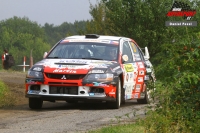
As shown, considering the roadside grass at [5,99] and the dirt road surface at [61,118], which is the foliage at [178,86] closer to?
the dirt road surface at [61,118]

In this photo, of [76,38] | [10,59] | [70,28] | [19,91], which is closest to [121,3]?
[10,59]

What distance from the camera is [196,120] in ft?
30.0

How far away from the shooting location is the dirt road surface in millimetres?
10734

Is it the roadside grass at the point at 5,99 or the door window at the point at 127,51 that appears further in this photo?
the door window at the point at 127,51

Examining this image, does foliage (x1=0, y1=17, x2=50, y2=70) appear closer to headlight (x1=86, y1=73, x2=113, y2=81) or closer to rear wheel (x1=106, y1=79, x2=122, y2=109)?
rear wheel (x1=106, y1=79, x2=122, y2=109)

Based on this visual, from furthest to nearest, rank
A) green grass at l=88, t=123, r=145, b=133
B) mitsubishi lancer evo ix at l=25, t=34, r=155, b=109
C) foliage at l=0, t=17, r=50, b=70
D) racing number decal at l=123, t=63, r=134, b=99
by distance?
1. foliage at l=0, t=17, r=50, b=70
2. racing number decal at l=123, t=63, r=134, b=99
3. mitsubishi lancer evo ix at l=25, t=34, r=155, b=109
4. green grass at l=88, t=123, r=145, b=133

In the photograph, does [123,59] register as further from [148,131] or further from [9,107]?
[148,131]

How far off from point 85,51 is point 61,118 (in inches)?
124

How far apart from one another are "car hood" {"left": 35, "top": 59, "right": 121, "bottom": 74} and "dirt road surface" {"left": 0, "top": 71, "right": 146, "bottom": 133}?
30.4 inches

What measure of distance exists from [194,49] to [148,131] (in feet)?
4.08

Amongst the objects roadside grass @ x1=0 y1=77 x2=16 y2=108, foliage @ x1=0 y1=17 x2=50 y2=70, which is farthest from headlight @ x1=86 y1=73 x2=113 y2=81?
foliage @ x1=0 y1=17 x2=50 y2=70

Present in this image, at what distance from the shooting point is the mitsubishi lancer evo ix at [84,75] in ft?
46.1

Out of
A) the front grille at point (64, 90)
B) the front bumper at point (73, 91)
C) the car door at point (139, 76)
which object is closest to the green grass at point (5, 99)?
the front bumper at point (73, 91)

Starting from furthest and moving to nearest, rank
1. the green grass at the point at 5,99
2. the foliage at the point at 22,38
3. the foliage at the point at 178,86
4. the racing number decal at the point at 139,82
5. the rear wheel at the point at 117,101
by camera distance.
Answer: the foliage at the point at 22,38 → the racing number decal at the point at 139,82 → the green grass at the point at 5,99 → the rear wheel at the point at 117,101 → the foliage at the point at 178,86
